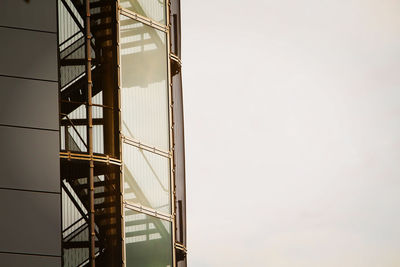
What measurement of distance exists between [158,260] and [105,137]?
174 inches

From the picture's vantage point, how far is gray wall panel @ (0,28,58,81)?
2316 centimetres

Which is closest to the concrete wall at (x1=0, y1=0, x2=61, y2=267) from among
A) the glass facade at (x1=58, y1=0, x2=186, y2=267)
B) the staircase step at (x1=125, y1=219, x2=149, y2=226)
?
the glass facade at (x1=58, y1=0, x2=186, y2=267)

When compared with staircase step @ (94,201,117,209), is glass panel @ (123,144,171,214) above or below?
above

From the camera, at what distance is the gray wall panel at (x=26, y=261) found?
21.7 metres

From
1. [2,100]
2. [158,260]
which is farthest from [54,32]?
[158,260]

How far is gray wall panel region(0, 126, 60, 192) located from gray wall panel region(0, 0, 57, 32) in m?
3.03

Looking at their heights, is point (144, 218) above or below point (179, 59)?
below

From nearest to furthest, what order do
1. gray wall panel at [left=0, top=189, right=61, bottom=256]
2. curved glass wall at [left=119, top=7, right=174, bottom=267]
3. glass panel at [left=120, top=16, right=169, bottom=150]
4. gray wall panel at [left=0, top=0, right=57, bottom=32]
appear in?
gray wall panel at [left=0, top=189, right=61, bottom=256]
gray wall panel at [left=0, top=0, right=57, bottom=32]
curved glass wall at [left=119, top=7, right=174, bottom=267]
glass panel at [left=120, top=16, right=169, bottom=150]

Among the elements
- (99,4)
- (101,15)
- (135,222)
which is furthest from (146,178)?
(99,4)

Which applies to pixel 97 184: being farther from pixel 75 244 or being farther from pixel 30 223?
pixel 30 223

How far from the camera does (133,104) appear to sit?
1115 inches

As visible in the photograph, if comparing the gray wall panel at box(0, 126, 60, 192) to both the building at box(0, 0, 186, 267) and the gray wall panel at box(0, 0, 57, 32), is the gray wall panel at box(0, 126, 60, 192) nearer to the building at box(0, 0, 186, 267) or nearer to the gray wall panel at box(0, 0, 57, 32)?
the building at box(0, 0, 186, 267)

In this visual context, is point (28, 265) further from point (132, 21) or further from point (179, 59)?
point (179, 59)

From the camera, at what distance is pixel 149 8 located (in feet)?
98.0
